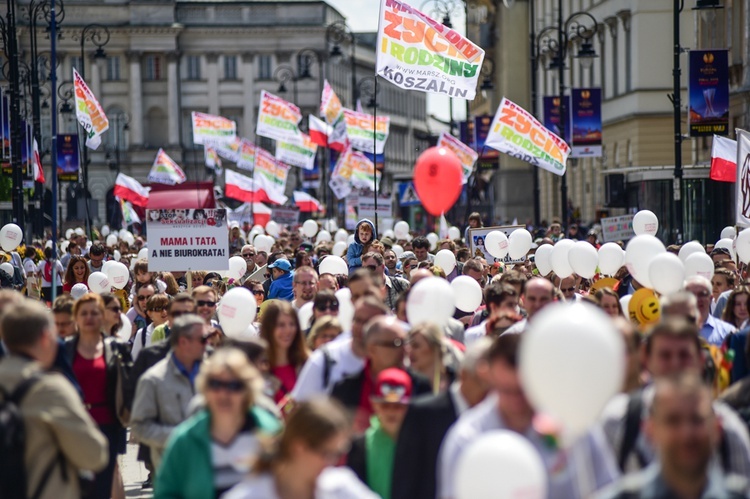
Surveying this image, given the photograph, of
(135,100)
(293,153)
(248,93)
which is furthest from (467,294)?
(248,93)

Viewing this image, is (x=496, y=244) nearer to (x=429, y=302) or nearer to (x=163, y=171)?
(x=429, y=302)

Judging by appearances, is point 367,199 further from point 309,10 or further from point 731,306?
point 309,10

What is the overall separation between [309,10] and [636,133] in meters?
61.4

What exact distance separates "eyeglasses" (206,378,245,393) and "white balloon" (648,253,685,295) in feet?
17.8

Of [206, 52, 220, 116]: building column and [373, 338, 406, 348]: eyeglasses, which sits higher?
[206, 52, 220, 116]: building column

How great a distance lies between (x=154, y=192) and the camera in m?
17.6

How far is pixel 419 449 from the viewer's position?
638 cm

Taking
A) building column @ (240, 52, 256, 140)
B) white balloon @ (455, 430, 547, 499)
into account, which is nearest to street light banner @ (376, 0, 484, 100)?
white balloon @ (455, 430, 547, 499)

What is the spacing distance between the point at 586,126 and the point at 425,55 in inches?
608

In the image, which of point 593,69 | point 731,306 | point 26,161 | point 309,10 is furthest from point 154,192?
point 309,10

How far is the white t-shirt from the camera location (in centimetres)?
747

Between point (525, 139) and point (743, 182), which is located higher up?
point (525, 139)

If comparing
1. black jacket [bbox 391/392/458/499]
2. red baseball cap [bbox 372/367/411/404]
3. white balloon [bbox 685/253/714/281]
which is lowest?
black jacket [bbox 391/392/458/499]

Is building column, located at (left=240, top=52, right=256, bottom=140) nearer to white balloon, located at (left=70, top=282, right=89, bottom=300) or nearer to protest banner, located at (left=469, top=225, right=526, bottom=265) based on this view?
protest banner, located at (left=469, top=225, right=526, bottom=265)
